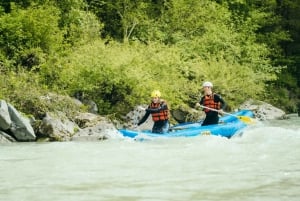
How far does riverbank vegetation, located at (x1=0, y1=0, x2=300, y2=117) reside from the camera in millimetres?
17422

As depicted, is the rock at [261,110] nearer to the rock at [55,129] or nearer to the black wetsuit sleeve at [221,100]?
the black wetsuit sleeve at [221,100]

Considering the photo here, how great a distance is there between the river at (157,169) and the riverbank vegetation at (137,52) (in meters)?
4.68

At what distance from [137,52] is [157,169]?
1093 centimetres

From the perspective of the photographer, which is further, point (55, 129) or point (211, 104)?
point (211, 104)

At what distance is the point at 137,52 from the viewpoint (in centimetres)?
1902

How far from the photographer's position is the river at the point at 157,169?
21.5ft

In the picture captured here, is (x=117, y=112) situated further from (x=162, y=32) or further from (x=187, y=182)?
(x=187, y=182)

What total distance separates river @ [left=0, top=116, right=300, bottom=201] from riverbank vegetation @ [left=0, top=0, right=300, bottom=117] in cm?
468

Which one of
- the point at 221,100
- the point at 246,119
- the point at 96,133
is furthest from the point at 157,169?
the point at 246,119

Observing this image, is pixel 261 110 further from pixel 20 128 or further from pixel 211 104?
pixel 20 128

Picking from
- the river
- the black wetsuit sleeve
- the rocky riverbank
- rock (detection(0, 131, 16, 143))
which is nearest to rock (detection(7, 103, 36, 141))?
the rocky riverbank

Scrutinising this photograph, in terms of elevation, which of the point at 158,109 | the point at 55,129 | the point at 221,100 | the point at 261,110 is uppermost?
the point at 221,100

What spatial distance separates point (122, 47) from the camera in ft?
64.5

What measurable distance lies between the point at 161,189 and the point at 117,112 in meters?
11.4
